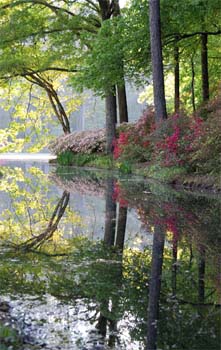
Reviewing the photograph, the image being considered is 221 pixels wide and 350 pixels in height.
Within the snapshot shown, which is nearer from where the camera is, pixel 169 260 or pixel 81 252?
pixel 169 260

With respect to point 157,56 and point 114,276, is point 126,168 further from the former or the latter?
point 114,276

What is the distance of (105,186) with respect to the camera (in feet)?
41.7

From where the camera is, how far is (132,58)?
16781 mm

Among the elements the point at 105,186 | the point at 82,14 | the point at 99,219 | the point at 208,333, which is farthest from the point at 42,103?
the point at 208,333

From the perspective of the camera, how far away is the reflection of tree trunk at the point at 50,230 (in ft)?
18.6

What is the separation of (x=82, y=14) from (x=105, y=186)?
12389 millimetres

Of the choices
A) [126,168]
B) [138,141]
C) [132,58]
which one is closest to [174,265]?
[126,168]

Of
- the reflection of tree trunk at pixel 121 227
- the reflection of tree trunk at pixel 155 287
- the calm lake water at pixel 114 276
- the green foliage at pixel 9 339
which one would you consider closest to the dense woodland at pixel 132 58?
the reflection of tree trunk at pixel 121 227

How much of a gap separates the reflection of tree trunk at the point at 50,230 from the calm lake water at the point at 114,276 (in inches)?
0.5

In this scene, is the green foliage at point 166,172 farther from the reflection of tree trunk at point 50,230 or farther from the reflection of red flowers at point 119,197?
the reflection of tree trunk at point 50,230

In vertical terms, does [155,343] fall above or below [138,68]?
below

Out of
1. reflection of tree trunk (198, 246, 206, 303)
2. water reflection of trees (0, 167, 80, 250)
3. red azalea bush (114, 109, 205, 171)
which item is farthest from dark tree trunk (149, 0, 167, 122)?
reflection of tree trunk (198, 246, 206, 303)

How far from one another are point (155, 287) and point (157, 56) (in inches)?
442

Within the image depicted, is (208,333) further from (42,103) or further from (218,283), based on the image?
(42,103)
